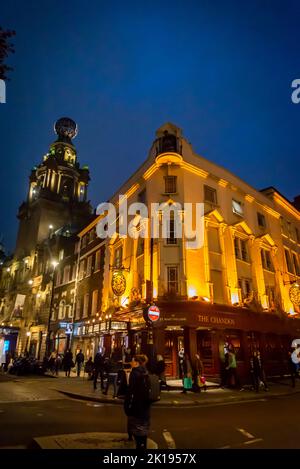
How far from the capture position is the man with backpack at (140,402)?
489cm

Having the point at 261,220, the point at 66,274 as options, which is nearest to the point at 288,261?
the point at 261,220

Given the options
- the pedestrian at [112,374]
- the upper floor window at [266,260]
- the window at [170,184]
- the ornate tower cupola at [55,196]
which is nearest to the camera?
the pedestrian at [112,374]

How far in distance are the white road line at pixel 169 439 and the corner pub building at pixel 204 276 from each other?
31.0 ft

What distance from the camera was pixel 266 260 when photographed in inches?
1047

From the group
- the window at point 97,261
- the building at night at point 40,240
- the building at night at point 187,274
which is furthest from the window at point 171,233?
the building at night at point 40,240

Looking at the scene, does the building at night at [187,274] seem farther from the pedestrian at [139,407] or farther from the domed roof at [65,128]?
the domed roof at [65,128]

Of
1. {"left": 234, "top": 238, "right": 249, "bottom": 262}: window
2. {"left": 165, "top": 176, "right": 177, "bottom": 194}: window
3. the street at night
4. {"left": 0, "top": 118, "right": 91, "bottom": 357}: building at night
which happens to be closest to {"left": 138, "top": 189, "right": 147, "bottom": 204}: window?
{"left": 165, "top": 176, "right": 177, "bottom": 194}: window

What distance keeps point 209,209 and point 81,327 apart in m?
16.8

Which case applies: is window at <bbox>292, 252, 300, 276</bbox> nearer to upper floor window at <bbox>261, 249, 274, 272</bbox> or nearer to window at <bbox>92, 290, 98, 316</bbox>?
upper floor window at <bbox>261, 249, 274, 272</bbox>

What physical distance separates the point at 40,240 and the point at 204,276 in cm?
3205

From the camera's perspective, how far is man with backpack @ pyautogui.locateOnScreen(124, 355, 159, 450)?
4.89 m

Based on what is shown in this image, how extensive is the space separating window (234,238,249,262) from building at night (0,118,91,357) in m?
23.1

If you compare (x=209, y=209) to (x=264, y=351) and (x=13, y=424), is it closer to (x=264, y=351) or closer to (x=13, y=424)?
(x=264, y=351)
